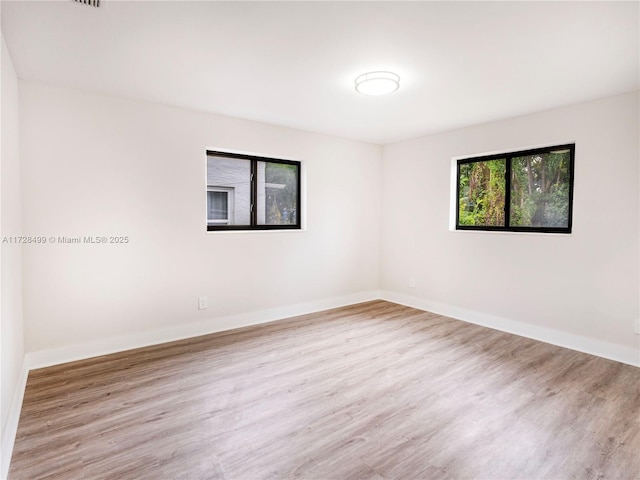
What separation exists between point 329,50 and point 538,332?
133 inches

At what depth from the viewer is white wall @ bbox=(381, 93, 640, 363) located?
2.99 meters

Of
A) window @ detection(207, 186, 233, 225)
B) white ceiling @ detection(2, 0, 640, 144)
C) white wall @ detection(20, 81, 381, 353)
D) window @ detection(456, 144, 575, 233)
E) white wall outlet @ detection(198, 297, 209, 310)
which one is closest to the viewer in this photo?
white ceiling @ detection(2, 0, 640, 144)

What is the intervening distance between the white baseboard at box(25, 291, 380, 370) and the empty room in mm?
24

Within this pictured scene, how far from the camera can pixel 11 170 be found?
2.30m

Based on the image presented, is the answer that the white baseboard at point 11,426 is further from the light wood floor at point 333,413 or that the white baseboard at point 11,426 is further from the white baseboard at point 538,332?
the white baseboard at point 538,332

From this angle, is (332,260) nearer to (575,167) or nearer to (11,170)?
(575,167)

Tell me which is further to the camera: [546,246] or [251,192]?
[251,192]

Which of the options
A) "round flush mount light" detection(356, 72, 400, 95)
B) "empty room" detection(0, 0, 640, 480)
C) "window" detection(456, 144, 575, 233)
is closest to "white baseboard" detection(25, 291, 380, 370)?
"empty room" detection(0, 0, 640, 480)

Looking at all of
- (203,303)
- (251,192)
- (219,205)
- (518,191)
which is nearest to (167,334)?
(203,303)

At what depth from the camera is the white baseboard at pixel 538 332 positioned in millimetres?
3006

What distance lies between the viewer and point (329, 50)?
88.2 inches

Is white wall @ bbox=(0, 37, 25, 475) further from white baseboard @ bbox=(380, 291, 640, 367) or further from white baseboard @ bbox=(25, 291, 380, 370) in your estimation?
white baseboard @ bbox=(380, 291, 640, 367)

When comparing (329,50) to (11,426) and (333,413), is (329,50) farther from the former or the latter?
(11,426)

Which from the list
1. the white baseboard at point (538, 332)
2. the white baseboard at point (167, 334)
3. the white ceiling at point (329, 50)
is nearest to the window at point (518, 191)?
the white ceiling at point (329, 50)
